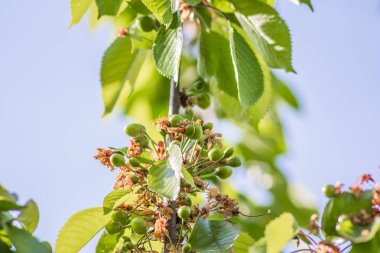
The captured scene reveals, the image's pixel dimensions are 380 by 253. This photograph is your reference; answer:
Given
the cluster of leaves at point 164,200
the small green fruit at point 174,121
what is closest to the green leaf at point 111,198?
the cluster of leaves at point 164,200

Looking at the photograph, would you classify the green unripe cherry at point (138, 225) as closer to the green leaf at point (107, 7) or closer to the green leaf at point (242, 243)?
the green leaf at point (242, 243)

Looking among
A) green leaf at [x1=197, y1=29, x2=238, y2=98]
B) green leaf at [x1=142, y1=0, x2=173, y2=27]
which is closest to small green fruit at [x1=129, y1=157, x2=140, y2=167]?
green leaf at [x1=142, y1=0, x2=173, y2=27]

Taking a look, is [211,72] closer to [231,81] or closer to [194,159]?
[231,81]

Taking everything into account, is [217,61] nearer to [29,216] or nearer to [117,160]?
[117,160]

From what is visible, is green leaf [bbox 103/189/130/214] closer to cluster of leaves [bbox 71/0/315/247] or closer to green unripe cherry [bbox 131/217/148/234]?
green unripe cherry [bbox 131/217/148/234]

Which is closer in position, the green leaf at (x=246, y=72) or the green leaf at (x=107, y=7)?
the green leaf at (x=246, y=72)

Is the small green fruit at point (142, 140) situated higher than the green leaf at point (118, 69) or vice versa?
the green leaf at point (118, 69)

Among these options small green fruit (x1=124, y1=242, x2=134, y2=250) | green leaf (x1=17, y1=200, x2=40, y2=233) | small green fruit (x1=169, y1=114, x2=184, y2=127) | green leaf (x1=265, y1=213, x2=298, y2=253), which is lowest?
small green fruit (x1=124, y1=242, x2=134, y2=250)
